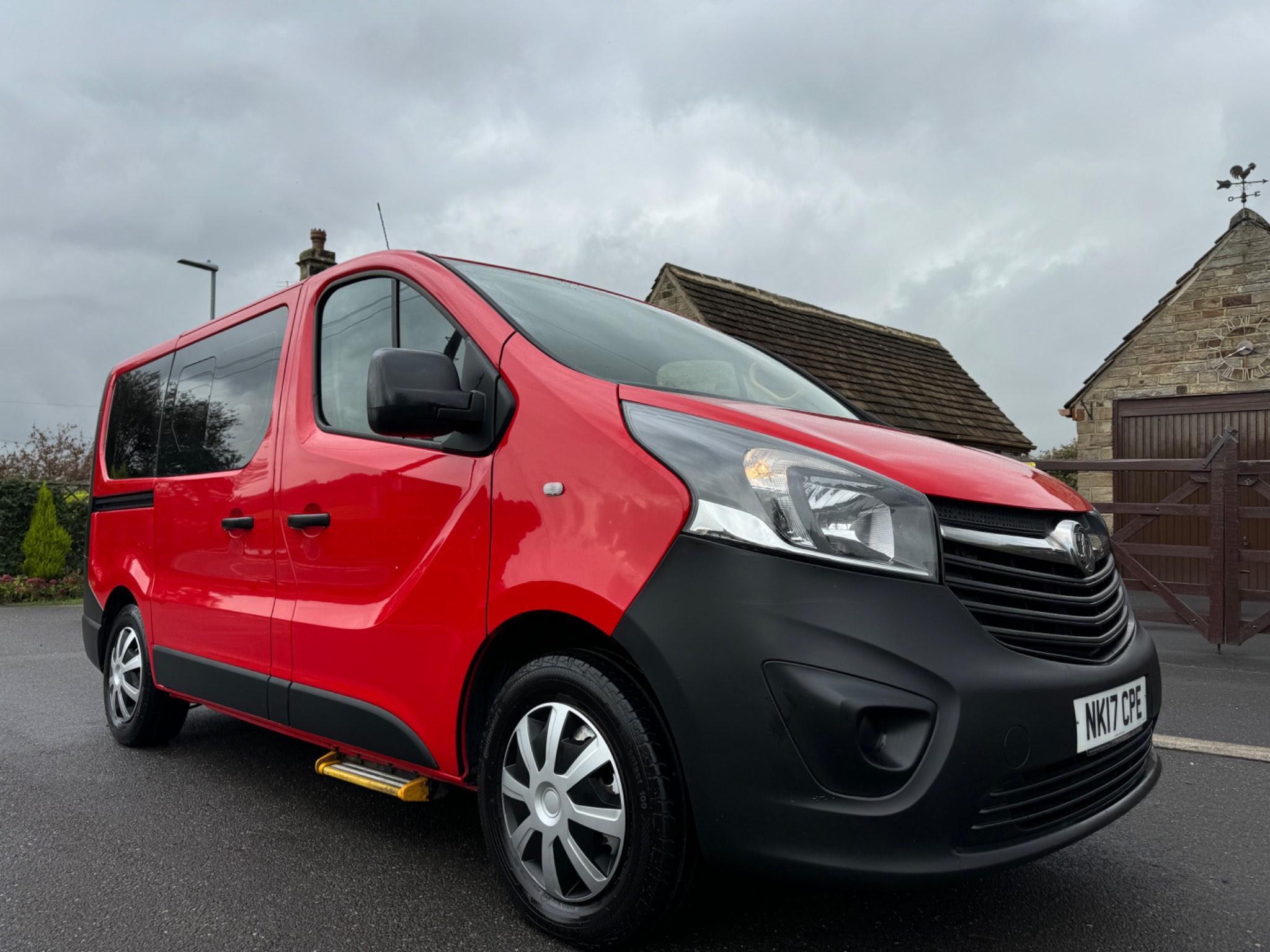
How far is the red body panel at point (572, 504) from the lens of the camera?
2002 mm

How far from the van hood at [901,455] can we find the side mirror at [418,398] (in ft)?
1.38

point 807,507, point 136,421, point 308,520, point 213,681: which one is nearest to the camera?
point 807,507

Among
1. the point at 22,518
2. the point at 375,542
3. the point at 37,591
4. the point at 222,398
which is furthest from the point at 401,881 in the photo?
the point at 22,518

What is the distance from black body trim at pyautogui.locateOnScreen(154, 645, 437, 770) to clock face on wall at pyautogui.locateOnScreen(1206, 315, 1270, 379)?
46.0ft

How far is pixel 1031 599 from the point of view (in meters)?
1.99

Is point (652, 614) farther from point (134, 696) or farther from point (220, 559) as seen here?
point (134, 696)

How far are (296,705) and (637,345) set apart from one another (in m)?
1.56

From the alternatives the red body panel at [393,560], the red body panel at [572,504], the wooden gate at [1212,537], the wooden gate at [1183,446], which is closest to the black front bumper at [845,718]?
the red body panel at [572,504]

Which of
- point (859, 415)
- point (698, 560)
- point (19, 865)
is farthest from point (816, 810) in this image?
point (19, 865)

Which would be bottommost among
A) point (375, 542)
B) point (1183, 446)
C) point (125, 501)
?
point (375, 542)

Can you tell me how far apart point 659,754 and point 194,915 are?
1.40 meters

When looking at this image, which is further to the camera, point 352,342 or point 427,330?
point 352,342

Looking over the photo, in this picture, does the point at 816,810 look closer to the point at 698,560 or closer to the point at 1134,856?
the point at 698,560

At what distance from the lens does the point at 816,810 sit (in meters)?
1.80
